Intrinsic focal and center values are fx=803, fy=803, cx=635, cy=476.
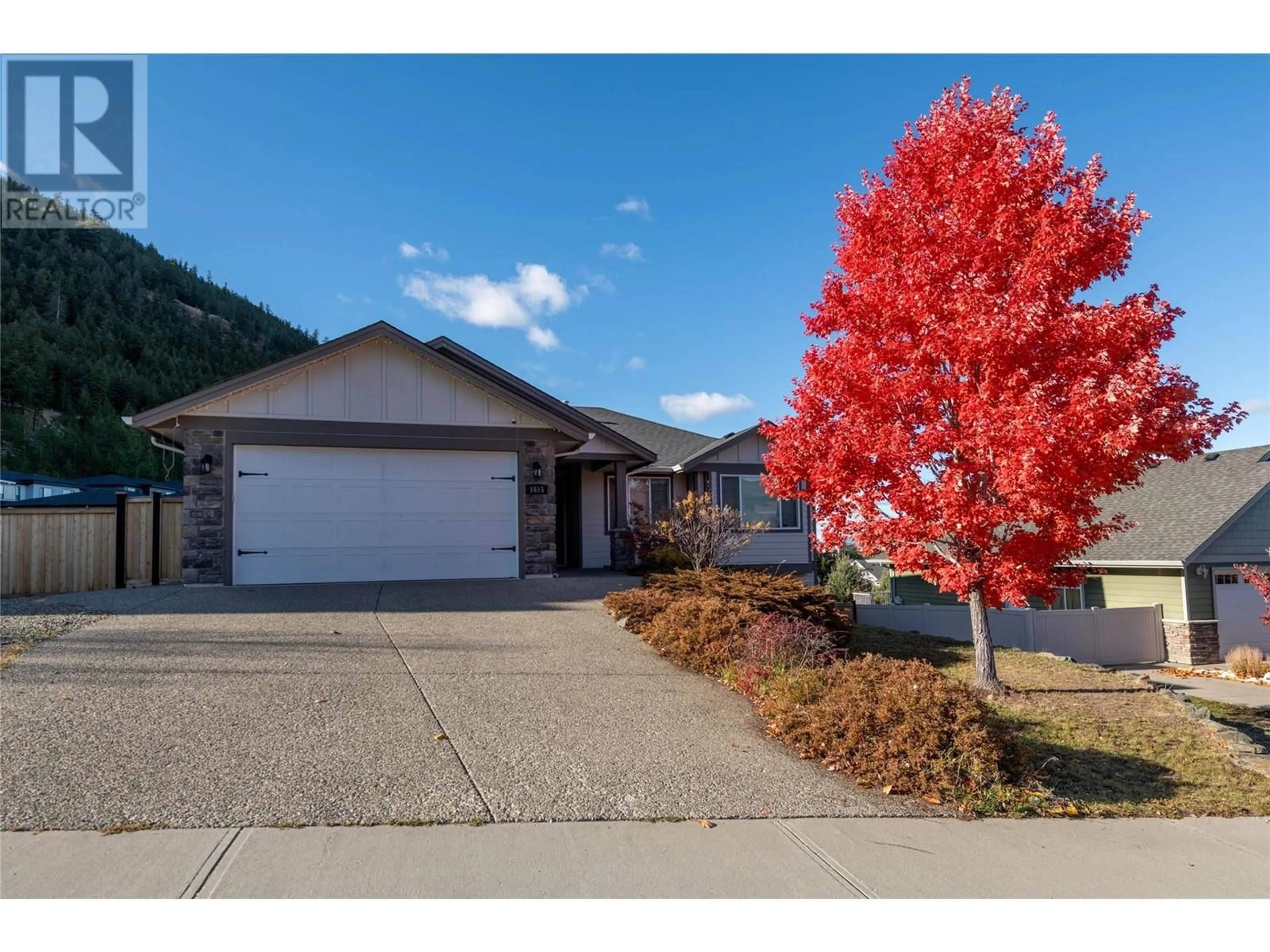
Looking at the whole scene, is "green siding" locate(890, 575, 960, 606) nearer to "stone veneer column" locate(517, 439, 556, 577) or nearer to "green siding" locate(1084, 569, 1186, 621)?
"green siding" locate(1084, 569, 1186, 621)

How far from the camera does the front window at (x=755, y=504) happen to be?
18906mm

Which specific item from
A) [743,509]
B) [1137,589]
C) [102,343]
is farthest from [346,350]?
[102,343]

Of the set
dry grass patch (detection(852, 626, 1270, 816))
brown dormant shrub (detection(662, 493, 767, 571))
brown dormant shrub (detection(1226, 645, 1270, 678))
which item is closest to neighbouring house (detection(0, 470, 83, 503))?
brown dormant shrub (detection(662, 493, 767, 571))

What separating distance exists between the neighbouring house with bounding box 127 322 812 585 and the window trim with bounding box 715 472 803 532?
4.96 metres

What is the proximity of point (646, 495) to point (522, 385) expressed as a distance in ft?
14.9

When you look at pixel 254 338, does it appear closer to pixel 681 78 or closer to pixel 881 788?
pixel 681 78

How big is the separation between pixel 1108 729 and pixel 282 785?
271 inches

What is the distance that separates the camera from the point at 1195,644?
18.4 meters

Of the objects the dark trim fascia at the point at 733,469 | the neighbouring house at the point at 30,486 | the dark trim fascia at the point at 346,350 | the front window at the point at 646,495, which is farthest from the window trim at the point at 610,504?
the neighbouring house at the point at 30,486

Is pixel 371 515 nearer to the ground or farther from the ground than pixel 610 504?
nearer to the ground

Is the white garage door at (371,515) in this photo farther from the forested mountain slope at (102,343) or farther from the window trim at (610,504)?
the forested mountain slope at (102,343)

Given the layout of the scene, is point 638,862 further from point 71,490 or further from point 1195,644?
point 71,490

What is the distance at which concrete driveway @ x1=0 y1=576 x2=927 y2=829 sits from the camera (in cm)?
461

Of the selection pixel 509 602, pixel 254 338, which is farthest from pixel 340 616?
pixel 254 338
